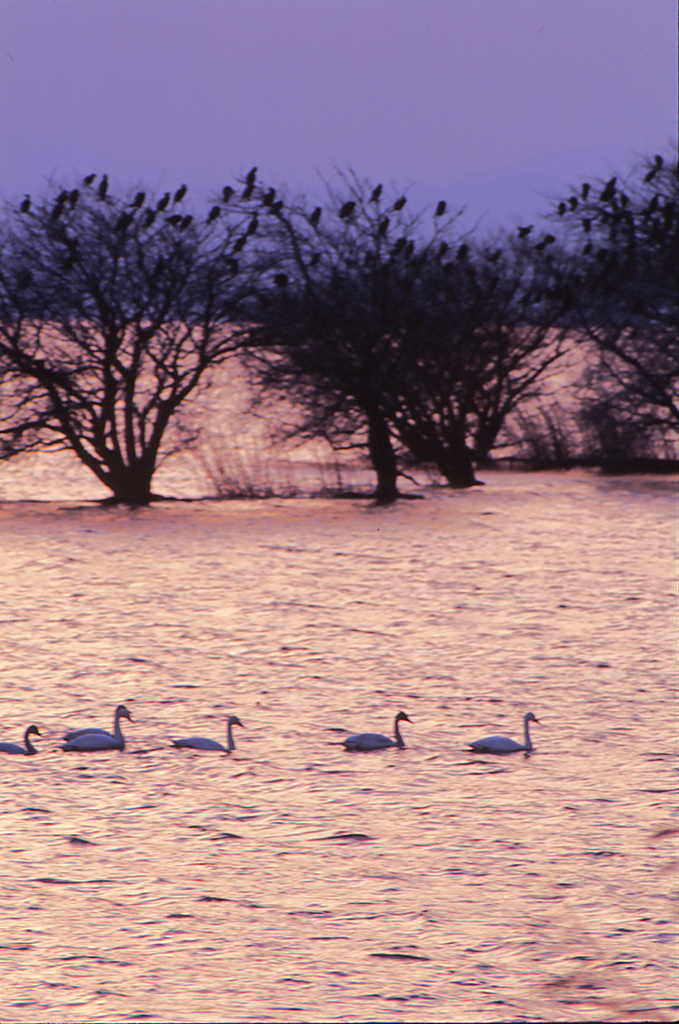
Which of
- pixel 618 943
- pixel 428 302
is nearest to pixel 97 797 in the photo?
pixel 618 943

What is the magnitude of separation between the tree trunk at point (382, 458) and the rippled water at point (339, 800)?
508 cm

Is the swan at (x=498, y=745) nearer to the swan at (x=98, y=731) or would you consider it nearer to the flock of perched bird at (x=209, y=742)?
the flock of perched bird at (x=209, y=742)

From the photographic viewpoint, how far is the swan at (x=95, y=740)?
5574mm

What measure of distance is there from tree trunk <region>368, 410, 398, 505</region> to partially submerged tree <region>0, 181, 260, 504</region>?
2214 mm

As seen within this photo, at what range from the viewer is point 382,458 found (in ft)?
52.0

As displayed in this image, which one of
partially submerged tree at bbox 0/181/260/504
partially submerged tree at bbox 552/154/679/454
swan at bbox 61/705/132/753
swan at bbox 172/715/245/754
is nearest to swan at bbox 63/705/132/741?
swan at bbox 61/705/132/753

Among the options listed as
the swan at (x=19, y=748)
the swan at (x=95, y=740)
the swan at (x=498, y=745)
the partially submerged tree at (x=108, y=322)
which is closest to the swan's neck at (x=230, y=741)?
the swan at (x=95, y=740)

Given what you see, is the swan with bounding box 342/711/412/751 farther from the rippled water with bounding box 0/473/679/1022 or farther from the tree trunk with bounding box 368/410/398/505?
the tree trunk with bounding box 368/410/398/505

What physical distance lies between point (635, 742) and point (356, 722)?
1471 mm

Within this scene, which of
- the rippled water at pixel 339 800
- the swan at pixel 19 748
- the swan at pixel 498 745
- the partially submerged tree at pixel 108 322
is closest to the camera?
the rippled water at pixel 339 800

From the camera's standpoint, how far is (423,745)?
579 centimetres

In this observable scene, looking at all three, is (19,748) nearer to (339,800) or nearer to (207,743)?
(207,743)

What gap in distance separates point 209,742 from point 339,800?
2.90ft

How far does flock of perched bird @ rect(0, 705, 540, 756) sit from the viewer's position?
5.57 meters
